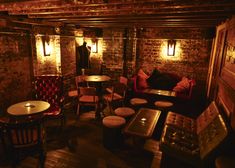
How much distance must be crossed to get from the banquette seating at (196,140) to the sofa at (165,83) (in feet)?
6.56

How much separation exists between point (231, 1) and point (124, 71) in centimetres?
458

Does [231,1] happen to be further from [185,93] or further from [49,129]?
[49,129]

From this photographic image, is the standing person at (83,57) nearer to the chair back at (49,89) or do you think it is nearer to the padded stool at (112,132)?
the chair back at (49,89)

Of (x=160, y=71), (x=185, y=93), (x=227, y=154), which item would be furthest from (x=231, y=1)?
(x=160, y=71)

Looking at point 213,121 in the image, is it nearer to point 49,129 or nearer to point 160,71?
point 49,129

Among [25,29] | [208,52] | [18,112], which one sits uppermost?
[25,29]

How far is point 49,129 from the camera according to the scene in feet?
13.6

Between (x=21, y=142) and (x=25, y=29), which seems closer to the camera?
(x=21, y=142)

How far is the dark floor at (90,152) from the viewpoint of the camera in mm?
3016

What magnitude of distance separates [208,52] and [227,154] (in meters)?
4.54

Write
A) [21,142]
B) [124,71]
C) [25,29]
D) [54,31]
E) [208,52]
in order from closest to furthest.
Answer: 1. [21,142]
2. [25,29]
3. [54,31]
4. [208,52]
5. [124,71]

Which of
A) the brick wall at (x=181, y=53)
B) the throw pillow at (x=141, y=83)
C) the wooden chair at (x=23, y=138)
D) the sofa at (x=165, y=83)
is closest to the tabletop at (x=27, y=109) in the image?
the wooden chair at (x=23, y=138)

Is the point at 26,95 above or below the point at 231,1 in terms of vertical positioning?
below

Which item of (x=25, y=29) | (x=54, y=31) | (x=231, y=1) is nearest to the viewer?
(x=231, y=1)
